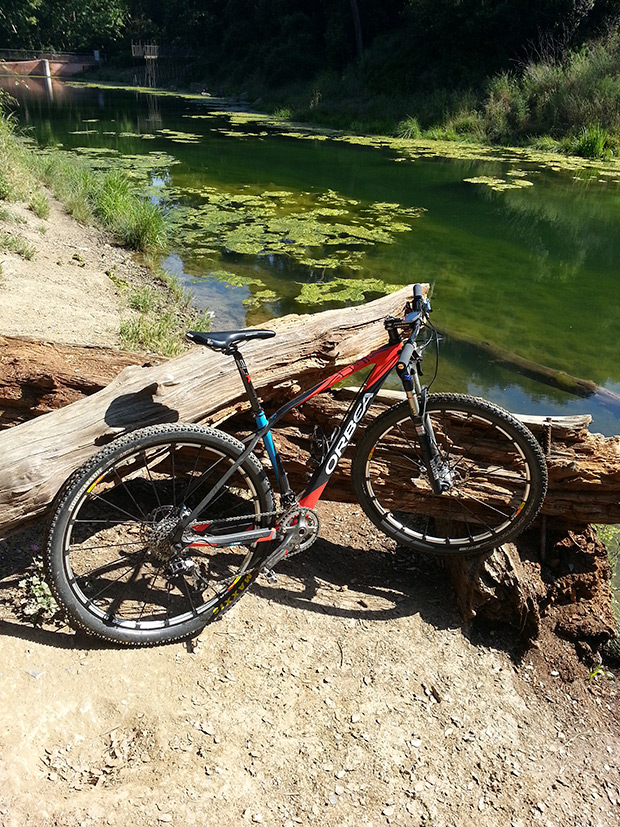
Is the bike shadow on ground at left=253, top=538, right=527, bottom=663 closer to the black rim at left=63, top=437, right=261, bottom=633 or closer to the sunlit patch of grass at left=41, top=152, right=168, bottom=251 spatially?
the black rim at left=63, top=437, right=261, bottom=633

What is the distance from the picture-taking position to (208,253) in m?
9.43

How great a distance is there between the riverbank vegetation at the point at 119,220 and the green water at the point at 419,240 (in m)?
0.46

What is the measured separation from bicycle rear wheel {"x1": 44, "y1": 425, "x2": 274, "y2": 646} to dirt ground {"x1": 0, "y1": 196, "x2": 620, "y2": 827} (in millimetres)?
140

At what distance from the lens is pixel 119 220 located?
9.48m

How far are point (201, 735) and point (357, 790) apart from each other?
62 cm

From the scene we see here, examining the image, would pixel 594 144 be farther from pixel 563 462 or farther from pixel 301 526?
pixel 301 526

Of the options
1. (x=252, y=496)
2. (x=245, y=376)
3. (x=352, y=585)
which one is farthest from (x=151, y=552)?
(x=352, y=585)

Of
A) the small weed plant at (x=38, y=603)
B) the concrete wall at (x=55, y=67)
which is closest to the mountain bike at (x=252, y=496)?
the small weed plant at (x=38, y=603)

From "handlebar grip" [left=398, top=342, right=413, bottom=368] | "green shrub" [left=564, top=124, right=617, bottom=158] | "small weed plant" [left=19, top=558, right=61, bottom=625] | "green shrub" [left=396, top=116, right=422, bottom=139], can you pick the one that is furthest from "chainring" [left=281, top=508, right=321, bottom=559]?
"green shrub" [left=396, top=116, right=422, bottom=139]

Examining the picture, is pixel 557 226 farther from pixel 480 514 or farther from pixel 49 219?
pixel 480 514

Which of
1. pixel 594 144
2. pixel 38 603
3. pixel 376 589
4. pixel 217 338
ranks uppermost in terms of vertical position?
pixel 594 144

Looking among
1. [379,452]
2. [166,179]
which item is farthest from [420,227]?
[379,452]

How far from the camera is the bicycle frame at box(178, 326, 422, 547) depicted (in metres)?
2.60

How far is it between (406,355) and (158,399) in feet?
3.65
